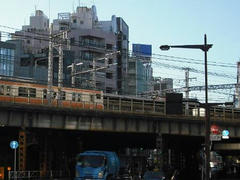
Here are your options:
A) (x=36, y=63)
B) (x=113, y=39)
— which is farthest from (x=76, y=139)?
(x=113, y=39)

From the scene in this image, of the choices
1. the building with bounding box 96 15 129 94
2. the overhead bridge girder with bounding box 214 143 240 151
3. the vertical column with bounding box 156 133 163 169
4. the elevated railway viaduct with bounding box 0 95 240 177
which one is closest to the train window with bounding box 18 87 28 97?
the elevated railway viaduct with bounding box 0 95 240 177

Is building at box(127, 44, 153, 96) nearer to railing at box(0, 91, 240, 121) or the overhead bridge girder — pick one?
the overhead bridge girder

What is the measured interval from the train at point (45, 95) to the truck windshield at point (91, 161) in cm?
1104

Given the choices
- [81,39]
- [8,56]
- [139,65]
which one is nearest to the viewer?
[8,56]

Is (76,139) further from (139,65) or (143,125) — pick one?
(139,65)

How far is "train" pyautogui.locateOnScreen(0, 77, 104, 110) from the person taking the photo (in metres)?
45.8

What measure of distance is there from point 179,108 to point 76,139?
2465 centimetres

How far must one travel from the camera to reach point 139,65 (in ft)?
447

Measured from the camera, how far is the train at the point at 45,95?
150ft

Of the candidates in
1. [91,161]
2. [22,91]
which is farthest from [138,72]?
[91,161]

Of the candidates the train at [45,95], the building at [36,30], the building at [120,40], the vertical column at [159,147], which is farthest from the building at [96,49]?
the vertical column at [159,147]

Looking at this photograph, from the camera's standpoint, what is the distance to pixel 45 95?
50.5m

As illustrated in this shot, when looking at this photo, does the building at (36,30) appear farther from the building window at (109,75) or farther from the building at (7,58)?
the building window at (109,75)

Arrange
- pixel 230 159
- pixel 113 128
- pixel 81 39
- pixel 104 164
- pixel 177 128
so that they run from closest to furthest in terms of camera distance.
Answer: pixel 104 164 < pixel 113 128 < pixel 177 128 < pixel 81 39 < pixel 230 159
